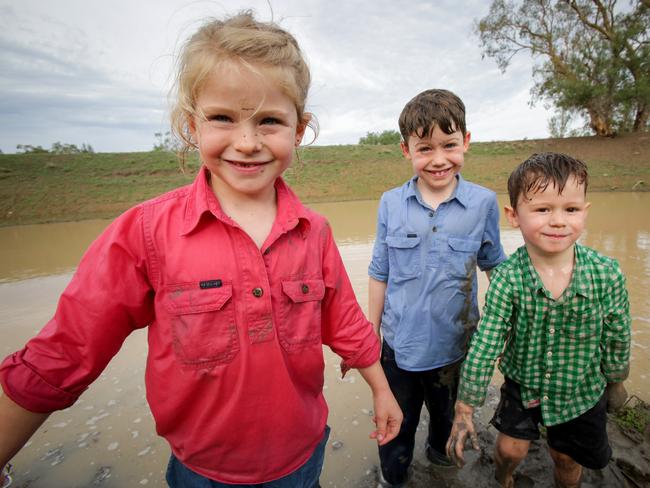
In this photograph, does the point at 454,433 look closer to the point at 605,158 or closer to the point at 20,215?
the point at 20,215

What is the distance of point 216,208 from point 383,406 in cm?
91

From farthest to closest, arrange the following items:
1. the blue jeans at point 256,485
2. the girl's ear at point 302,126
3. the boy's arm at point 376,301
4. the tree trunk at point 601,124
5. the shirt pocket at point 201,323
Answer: the tree trunk at point 601,124 → the boy's arm at point 376,301 → the girl's ear at point 302,126 → the blue jeans at point 256,485 → the shirt pocket at point 201,323

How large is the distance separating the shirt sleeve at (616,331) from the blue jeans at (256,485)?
121cm

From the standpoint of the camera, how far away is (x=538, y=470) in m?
1.89

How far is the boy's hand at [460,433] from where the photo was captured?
1402mm

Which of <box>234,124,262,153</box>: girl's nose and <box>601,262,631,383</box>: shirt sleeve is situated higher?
<box>234,124,262,153</box>: girl's nose

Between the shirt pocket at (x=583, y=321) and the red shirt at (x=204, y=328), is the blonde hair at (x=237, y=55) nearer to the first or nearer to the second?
the red shirt at (x=204, y=328)

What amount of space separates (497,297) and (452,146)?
0.72 meters

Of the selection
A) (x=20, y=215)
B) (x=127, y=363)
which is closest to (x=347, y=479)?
(x=127, y=363)

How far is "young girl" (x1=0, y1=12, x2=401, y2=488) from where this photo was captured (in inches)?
38.0

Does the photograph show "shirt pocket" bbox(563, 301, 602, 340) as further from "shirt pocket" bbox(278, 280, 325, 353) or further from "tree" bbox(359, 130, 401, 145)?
"tree" bbox(359, 130, 401, 145)

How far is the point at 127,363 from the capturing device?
327cm

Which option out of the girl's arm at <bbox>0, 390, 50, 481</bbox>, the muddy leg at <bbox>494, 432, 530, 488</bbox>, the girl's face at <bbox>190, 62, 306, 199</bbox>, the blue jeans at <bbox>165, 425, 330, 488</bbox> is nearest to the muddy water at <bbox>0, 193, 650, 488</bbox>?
the muddy leg at <bbox>494, 432, 530, 488</bbox>

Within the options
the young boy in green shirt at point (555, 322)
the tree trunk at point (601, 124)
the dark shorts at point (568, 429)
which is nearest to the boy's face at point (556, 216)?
the young boy in green shirt at point (555, 322)
